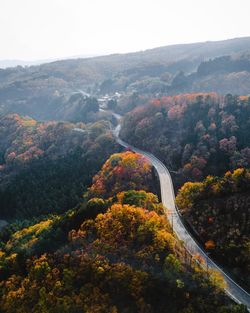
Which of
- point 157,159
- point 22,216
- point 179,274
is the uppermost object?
point 179,274

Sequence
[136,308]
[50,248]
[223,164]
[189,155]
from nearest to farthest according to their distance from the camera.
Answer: [136,308]
[50,248]
[223,164]
[189,155]

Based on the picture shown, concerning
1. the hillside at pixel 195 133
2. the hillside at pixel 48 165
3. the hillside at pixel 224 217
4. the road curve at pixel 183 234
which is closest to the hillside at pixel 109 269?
the road curve at pixel 183 234

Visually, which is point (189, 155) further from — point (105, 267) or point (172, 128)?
point (105, 267)

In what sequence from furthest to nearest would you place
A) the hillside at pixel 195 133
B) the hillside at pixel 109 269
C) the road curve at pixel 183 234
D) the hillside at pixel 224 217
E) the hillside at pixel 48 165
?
1. the hillside at pixel 48 165
2. the hillside at pixel 195 133
3. the hillside at pixel 224 217
4. the road curve at pixel 183 234
5. the hillside at pixel 109 269

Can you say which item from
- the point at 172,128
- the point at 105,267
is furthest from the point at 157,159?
the point at 105,267

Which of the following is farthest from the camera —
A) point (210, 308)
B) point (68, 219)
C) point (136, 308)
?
point (68, 219)

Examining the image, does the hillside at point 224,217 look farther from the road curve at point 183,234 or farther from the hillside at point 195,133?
the hillside at point 195,133

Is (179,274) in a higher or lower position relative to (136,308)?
higher
